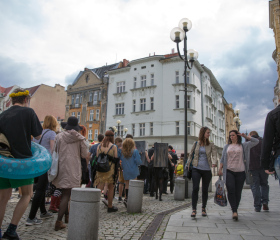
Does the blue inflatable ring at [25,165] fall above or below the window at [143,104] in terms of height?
below

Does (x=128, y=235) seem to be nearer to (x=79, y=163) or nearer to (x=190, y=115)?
(x=79, y=163)

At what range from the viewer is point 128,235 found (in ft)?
13.8

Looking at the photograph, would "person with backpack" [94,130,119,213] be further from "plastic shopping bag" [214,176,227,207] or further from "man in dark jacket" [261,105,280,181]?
"man in dark jacket" [261,105,280,181]

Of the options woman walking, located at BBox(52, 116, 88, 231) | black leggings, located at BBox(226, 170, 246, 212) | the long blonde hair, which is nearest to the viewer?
woman walking, located at BBox(52, 116, 88, 231)

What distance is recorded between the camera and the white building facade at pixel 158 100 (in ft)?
113

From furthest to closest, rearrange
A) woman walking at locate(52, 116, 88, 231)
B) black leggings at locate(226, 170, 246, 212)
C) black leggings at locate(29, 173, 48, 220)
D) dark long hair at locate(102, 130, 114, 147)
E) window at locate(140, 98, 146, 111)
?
1. window at locate(140, 98, 146, 111)
2. dark long hair at locate(102, 130, 114, 147)
3. black leggings at locate(226, 170, 246, 212)
4. black leggings at locate(29, 173, 48, 220)
5. woman walking at locate(52, 116, 88, 231)

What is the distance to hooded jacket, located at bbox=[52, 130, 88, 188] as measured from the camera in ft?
15.0

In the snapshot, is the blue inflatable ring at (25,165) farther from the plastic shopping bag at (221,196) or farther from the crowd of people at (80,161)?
the plastic shopping bag at (221,196)

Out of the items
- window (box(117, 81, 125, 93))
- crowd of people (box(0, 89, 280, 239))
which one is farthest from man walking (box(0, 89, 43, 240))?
window (box(117, 81, 125, 93))

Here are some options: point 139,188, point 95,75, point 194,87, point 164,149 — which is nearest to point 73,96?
point 95,75

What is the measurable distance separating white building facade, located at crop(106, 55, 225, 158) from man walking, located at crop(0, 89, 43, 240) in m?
30.0

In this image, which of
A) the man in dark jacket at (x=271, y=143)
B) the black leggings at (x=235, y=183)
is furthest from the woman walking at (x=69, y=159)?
the black leggings at (x=235, y=183)

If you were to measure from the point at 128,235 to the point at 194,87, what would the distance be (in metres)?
33.0

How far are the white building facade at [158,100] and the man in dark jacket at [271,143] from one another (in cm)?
2977
